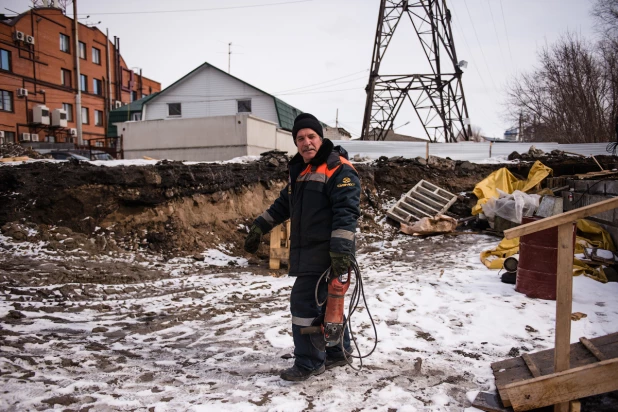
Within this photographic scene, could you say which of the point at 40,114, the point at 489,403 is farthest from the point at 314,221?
the point at 40,114

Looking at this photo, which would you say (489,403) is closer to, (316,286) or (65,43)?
(316,286)

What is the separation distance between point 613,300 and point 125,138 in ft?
57.8

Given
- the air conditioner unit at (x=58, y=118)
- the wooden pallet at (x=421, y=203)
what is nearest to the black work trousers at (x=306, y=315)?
the wooden pallet at (x=421, y=203)

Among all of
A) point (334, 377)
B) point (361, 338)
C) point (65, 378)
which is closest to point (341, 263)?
point (334, 377)

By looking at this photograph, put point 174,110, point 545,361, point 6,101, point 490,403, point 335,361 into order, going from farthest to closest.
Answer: point 6,101, point 174,110, point 335,361, point 545,361, point 490,403

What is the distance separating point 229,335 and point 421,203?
25.2 ft

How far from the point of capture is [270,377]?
10.4 ft

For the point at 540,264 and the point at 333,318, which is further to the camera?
the point at 540,264

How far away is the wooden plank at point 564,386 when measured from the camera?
2391 millimetres

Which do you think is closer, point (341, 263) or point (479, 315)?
point (341, 263)

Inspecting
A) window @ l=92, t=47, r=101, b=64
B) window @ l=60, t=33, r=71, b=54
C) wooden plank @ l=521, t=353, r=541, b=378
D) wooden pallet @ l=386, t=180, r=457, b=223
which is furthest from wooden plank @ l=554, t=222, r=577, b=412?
window @ l=92, t=47, r=101, b=64

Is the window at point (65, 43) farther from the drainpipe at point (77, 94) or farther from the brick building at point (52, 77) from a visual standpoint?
the drainpipe at point (77, 94)

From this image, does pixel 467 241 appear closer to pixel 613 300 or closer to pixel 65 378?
pixel 613 300

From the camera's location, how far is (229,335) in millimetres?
4145
